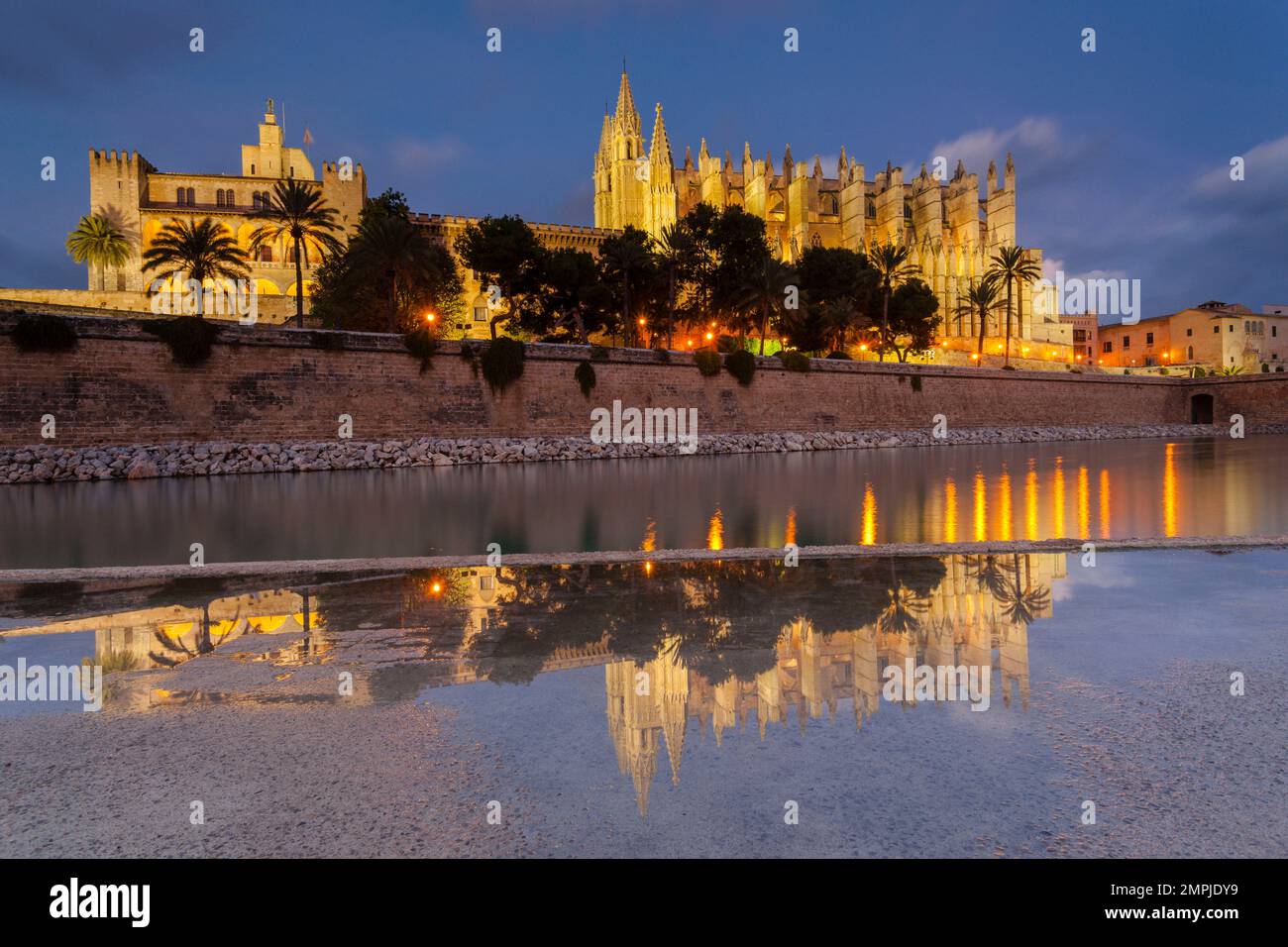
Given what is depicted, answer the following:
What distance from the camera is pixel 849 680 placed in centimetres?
402

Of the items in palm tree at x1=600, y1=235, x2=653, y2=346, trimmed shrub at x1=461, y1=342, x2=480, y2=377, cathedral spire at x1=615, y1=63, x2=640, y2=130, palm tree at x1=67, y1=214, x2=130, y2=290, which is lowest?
trimmed shrub at x1=461, y1=342, x2=480, y2=377

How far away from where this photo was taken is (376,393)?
28.2 meters

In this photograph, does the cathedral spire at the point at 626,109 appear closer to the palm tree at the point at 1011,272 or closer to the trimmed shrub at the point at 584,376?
the palm tree at the point at 1011,272

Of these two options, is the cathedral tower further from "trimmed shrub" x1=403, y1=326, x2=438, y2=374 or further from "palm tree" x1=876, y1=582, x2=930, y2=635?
"palm tree" x1=876, y1=582, x2=930, y2=635

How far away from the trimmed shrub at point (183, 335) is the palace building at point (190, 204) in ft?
98.2

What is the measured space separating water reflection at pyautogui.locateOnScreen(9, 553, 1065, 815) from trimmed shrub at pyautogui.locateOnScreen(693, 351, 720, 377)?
29956 mm

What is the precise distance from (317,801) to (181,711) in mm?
1426

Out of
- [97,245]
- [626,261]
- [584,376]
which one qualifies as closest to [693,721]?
[584,376]

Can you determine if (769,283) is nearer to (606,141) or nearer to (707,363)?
(707,363)

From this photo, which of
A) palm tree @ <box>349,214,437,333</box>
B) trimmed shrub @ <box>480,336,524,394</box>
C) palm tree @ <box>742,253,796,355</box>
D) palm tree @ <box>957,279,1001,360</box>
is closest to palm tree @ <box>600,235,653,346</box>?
Answer: palm tree @ <box>742,253,796,355</box>

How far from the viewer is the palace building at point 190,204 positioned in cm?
5653

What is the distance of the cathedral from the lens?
7475 cm

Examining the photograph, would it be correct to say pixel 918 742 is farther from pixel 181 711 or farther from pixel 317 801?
pixel 181 711
